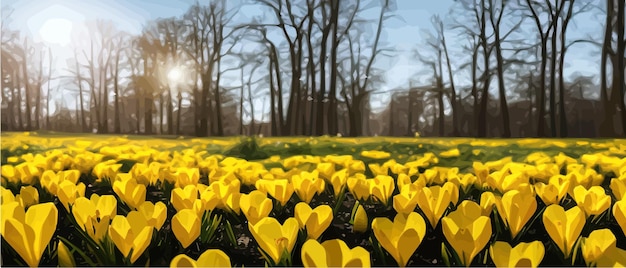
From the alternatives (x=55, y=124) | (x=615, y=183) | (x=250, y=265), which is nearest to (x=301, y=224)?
(x=250, y=265)

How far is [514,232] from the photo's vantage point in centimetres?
118

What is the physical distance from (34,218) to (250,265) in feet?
1.49

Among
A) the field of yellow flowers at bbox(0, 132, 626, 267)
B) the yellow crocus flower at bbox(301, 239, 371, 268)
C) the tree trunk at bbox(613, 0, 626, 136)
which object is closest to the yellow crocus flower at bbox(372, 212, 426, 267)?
the field of yellow flowers at bbox(0, 132, 626, 267)

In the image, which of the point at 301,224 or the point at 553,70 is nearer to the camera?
the point at 301,224

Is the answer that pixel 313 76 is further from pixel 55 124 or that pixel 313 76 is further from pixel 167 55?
pixel 55 124

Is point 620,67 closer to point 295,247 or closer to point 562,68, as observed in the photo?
point 562,68

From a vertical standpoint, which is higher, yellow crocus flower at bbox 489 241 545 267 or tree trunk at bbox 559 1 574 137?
tree trunk at bbox 559 1 574 137

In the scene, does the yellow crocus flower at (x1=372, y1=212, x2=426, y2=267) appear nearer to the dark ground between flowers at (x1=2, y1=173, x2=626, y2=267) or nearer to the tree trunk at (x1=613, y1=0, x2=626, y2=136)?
the dark ground between flowers at (x1=2, y1=173, x2=626, y2=267)

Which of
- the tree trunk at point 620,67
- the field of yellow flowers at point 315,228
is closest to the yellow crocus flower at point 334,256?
the field of yellow flowers at point 315,228

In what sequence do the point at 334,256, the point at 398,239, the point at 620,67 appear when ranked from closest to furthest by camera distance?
the point at 334,256 < the point at 398,239 < the point at 620,67

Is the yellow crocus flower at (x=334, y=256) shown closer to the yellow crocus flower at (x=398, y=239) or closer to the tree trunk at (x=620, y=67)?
the yellow crocus flower at (x=398, y=239)

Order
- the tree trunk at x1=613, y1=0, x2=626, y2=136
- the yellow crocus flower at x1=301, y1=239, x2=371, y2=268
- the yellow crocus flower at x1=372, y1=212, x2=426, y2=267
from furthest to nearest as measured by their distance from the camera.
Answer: the tree trunk at x1=613, y1=0, x2=626, y2=136
the yellow crocus flower at x1=372, y1=212, x2=426, y2=267
the yellow crocus flower at x1=301, y1=239, x2=371, y2=268

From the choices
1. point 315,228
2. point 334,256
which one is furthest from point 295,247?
point 334,256

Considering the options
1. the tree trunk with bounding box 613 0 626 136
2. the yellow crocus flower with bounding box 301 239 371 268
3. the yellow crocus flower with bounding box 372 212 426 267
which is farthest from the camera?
the tree trunk with bounding box 613 0 626 136
